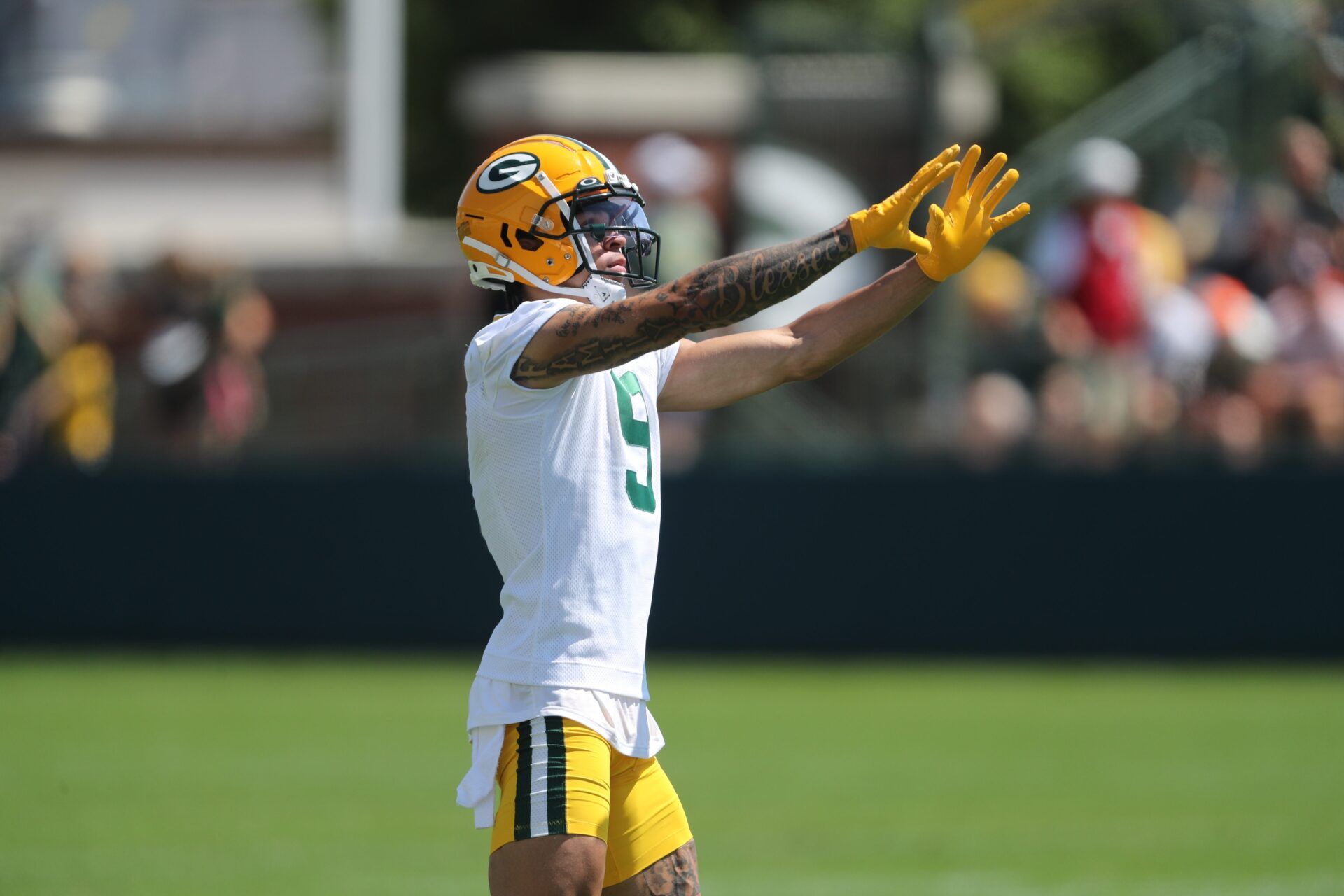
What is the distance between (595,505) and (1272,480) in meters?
10.3

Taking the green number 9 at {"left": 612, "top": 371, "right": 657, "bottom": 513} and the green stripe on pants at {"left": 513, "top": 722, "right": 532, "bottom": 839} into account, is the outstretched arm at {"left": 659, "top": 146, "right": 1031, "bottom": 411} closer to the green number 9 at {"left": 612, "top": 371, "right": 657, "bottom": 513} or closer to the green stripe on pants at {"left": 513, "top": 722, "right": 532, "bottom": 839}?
the green number 9 at {"left": 612, "top": 371, "right": 657, "bottom": 513}

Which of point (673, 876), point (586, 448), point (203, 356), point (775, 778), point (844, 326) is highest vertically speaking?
point (203, 356)

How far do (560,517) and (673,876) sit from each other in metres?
0.96

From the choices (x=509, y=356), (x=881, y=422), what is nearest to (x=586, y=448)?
(x=509, y=356)

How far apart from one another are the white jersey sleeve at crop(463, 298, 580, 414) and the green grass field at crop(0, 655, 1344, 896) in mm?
3413

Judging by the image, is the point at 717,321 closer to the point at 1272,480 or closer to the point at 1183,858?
the point at 1183,858

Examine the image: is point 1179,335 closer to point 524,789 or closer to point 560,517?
point 560,517

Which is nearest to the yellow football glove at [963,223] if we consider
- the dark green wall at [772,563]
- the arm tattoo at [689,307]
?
the arm tattoo at [689,307]

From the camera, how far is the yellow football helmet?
4.95 m

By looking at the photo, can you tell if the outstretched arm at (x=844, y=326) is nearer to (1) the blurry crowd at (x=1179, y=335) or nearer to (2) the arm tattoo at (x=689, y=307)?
(2) the arm tattoo at (x=689, y=307)

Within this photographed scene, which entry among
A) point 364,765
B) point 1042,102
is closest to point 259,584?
point 364,765

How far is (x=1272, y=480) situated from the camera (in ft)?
45.9

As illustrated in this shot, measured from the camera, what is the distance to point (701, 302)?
15.1ft

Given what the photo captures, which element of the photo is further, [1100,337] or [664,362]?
[1100,337]
